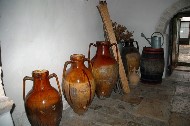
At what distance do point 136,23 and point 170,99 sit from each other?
2.42 m

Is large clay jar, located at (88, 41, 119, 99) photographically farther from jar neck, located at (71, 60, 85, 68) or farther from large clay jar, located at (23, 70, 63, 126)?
large clay jar, located at (23, 70, 63, 126)

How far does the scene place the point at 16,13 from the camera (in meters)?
2.34

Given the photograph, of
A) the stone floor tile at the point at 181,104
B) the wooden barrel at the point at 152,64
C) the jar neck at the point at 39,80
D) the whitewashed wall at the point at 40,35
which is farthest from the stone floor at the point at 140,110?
the jar neck at the point at 39,80

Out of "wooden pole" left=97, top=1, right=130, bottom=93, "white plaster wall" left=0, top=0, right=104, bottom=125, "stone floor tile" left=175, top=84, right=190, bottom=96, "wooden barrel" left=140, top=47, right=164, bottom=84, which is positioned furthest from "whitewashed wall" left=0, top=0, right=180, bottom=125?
"stone floor tile" left=175, top=84, right=190, bottom=96

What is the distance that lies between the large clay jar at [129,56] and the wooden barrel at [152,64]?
18 centimetres

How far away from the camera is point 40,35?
2.77 meters

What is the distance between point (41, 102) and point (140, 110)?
6.04 feet

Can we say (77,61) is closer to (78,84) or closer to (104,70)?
(78,84)

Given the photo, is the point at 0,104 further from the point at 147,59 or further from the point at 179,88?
the point at 179,88

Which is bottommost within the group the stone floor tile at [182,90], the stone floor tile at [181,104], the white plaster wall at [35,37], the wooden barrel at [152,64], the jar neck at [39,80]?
the stone floor tile at [182,90]

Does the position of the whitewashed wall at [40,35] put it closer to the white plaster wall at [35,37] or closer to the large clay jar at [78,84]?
the white plaster wall at [35,37]

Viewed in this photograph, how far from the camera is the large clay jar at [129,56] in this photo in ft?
16.2

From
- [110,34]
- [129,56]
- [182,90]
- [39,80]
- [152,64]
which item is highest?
[110,34]

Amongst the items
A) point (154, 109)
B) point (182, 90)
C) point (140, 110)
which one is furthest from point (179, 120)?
point (182, 90)
